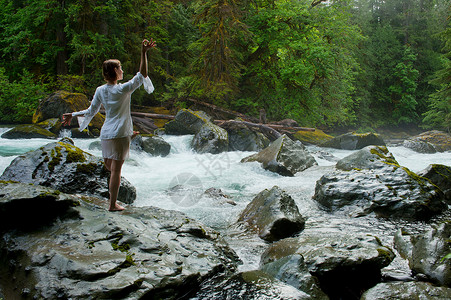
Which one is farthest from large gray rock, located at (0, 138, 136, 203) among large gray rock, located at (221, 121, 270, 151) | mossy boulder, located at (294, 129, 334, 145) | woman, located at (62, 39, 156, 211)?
mossy boulder, located at (294, 129, 334, 145)

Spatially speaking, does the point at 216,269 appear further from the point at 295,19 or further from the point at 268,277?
the point at 295,19

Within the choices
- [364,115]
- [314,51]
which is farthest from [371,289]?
[364,115]

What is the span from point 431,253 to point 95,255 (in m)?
3.71

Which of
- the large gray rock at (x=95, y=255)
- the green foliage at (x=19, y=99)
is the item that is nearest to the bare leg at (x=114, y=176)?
the large gray rock at (x=95, y=255)

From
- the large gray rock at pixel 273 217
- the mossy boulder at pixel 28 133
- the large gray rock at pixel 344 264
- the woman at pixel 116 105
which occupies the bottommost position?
the mossy boulder at pixel 28 133

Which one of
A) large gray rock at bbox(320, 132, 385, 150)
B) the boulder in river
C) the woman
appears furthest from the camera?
the boulder in river

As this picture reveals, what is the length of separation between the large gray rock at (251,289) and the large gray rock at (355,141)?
1496 cm

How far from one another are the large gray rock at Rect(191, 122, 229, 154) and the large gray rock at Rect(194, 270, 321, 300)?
31.0ft

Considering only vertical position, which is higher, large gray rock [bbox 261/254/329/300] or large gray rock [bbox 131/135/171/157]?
large gray rock [bbox 261/254/329/300]

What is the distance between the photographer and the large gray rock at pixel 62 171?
5.20 meters

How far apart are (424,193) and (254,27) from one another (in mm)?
14402

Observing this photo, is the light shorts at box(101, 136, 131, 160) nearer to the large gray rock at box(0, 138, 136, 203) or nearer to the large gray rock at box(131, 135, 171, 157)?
the large gray rock at box(0, 138, 136, 203)

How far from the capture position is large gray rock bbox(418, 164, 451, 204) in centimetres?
658

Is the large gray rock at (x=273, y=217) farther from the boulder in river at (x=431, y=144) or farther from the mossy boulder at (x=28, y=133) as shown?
the boulder in river at (x=431, y=144)
